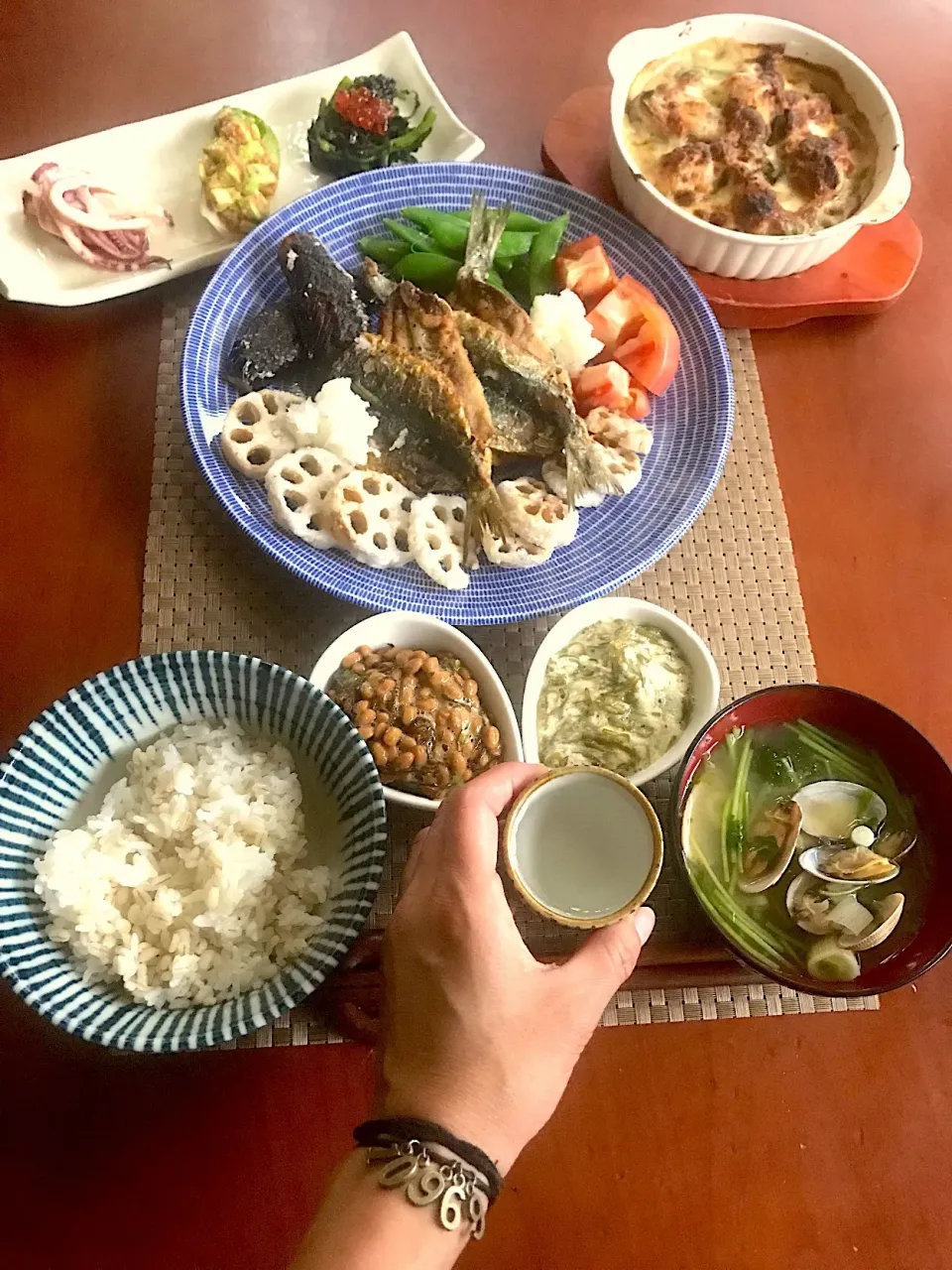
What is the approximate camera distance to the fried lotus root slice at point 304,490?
4.19 ft

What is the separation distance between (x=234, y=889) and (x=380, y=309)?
0.94m

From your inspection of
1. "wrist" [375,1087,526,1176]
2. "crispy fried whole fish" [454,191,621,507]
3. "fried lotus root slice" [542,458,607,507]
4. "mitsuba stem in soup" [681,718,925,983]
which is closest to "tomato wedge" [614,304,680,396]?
"crispy fried whole fish" [454,191,621,507]

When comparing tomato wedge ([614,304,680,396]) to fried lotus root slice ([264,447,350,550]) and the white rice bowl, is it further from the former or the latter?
the white rice bowl

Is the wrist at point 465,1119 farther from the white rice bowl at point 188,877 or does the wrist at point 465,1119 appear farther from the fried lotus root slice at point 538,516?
the fried lotus root slice at point 538,516

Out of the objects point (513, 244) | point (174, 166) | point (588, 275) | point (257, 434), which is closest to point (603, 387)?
point (588, 275)

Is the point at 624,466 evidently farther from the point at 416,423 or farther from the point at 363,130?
the point at 363,130

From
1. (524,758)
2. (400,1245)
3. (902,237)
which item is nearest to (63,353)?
(524,758)

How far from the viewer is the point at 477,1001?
33.0 inches

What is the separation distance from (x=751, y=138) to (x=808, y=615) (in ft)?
2.74

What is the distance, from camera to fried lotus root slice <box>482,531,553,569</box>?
131cm

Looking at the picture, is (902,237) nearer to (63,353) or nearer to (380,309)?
(380,309)

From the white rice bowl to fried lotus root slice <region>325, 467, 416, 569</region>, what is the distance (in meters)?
0.31

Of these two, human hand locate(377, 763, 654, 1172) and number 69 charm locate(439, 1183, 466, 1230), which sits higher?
human hand locate(377, 763, 654, 1172)

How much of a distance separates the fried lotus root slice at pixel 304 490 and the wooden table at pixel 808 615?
24 centimetres
